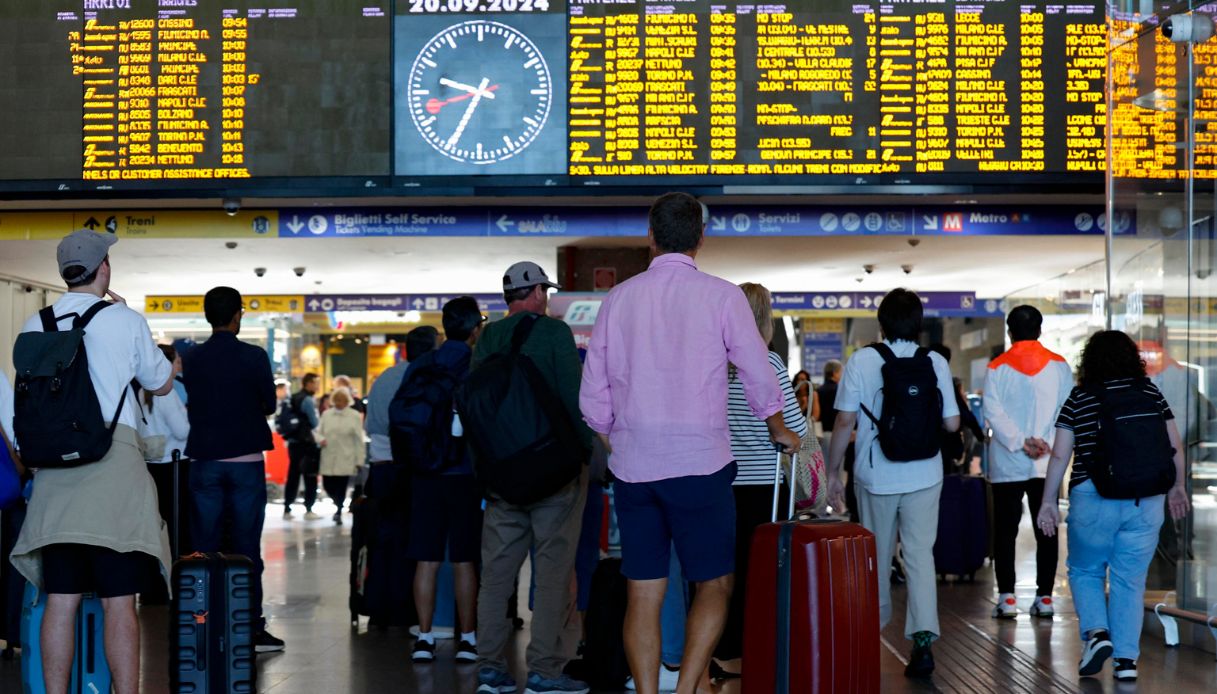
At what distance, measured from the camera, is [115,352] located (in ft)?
15.4

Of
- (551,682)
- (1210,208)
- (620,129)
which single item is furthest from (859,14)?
(551,682)

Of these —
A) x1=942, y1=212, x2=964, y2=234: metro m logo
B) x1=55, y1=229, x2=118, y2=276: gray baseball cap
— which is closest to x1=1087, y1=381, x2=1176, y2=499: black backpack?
x1=55, y1=229, x2=118, y2=276: gray baseball cap

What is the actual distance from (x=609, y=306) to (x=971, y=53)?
20.1 ft

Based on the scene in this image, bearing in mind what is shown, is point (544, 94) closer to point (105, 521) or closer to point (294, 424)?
point (105, 521)

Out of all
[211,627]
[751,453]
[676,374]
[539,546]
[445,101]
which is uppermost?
[445,101]

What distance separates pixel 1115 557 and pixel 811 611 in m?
2.21

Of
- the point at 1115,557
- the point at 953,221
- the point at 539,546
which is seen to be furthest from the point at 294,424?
the point at 1115,557

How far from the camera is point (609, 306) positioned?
4672 mm

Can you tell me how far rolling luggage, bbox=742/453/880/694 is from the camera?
181 inches

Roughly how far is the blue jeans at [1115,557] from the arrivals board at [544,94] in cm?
419

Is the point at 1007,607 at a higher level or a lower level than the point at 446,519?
lower

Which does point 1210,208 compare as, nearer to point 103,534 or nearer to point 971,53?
point 971,53

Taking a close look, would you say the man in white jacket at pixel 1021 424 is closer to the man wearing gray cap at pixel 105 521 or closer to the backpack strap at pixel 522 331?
the backpack strap at pixel 522 331

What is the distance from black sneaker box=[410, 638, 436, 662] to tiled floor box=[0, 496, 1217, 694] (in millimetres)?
46
